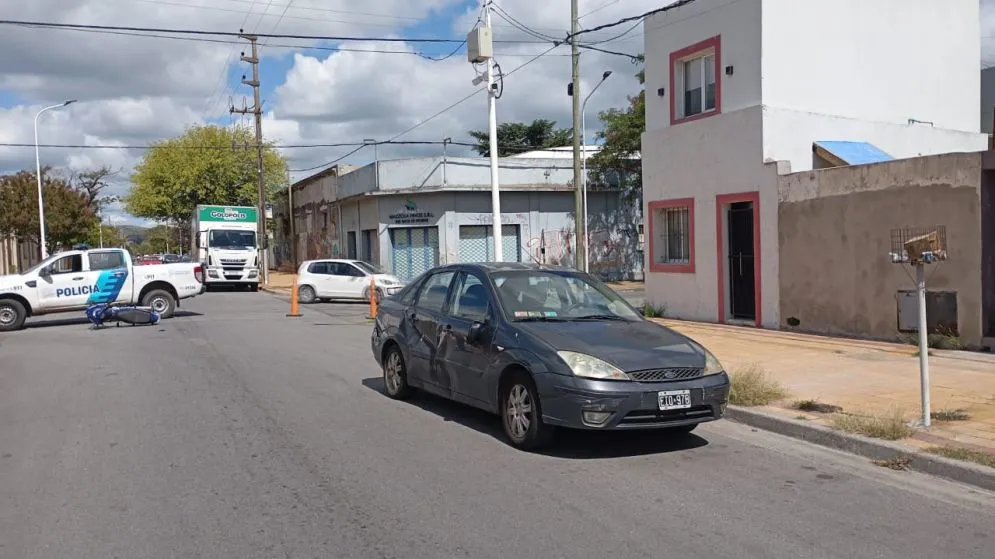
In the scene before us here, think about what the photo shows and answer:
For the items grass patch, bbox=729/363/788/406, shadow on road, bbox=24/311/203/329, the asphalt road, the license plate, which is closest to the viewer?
the asphalt road

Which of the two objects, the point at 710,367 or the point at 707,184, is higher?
the point at 707,184

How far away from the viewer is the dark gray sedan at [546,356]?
644cm

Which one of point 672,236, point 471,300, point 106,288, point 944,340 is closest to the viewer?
point 471,300

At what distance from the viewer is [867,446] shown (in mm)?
6801

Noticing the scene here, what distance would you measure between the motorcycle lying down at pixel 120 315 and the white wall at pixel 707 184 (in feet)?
37.2

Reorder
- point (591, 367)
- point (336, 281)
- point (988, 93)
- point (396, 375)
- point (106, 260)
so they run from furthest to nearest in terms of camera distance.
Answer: point (336, 281)
point (988, 93)
point (106, 260)
point (396, 375)
point (591, 367)

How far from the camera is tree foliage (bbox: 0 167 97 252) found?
4822 cm

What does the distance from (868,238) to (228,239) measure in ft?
91.3

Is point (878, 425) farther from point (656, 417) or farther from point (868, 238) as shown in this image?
point (868, 238)

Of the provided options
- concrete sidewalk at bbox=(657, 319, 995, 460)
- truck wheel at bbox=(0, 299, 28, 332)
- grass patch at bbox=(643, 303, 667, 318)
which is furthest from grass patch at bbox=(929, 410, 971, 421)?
truck wheel at bbox=(0, 299, 28, 332)

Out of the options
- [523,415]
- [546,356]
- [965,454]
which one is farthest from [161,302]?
[965,454]

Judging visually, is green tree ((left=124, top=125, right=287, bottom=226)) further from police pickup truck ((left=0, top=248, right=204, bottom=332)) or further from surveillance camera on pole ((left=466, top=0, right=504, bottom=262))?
surveillance camera on pole ((left=466, top=0, right=504, bottom=262))

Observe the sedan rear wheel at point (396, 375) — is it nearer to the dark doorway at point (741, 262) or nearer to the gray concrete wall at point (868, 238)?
the gray concrete wall at point (868, 238)

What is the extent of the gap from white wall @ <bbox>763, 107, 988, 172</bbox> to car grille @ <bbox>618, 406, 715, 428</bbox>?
31.8ft
